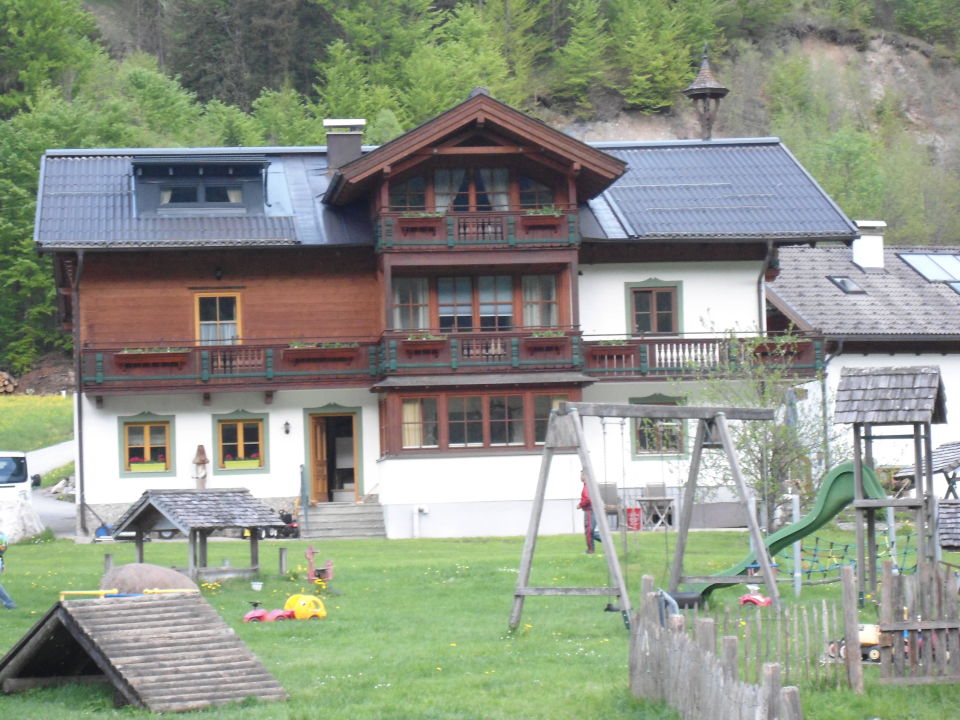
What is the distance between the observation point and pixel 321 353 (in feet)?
122

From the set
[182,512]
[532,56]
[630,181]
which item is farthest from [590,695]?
[532,56]

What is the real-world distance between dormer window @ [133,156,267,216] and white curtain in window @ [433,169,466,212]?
13.5 ft

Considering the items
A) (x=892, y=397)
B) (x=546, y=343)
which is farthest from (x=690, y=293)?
(x=892, y=397)

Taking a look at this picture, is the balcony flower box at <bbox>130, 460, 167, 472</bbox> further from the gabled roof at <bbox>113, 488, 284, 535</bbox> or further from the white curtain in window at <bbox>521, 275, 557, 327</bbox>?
the gabled roof at <bbox>113, 488, 284, 535</bbox>

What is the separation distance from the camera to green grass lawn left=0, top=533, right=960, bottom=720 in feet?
46.2

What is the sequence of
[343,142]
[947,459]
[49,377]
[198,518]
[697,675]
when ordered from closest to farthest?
[697,675], [198,518], [947,459], [343,142], [49,377]

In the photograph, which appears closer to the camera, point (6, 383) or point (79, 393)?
point (79, 393)

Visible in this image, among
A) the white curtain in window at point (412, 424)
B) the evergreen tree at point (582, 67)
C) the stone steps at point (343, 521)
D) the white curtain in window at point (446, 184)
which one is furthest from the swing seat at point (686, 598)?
the evergreen tree at point (582, 67)

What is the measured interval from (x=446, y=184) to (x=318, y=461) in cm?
700

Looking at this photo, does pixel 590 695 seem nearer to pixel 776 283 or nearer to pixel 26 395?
pixel 776 283

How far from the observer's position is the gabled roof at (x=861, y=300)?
133 feet

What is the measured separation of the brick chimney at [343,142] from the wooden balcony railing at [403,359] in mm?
5637

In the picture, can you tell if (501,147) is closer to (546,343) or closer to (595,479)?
(546,343)

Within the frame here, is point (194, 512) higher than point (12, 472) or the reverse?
the reverse
